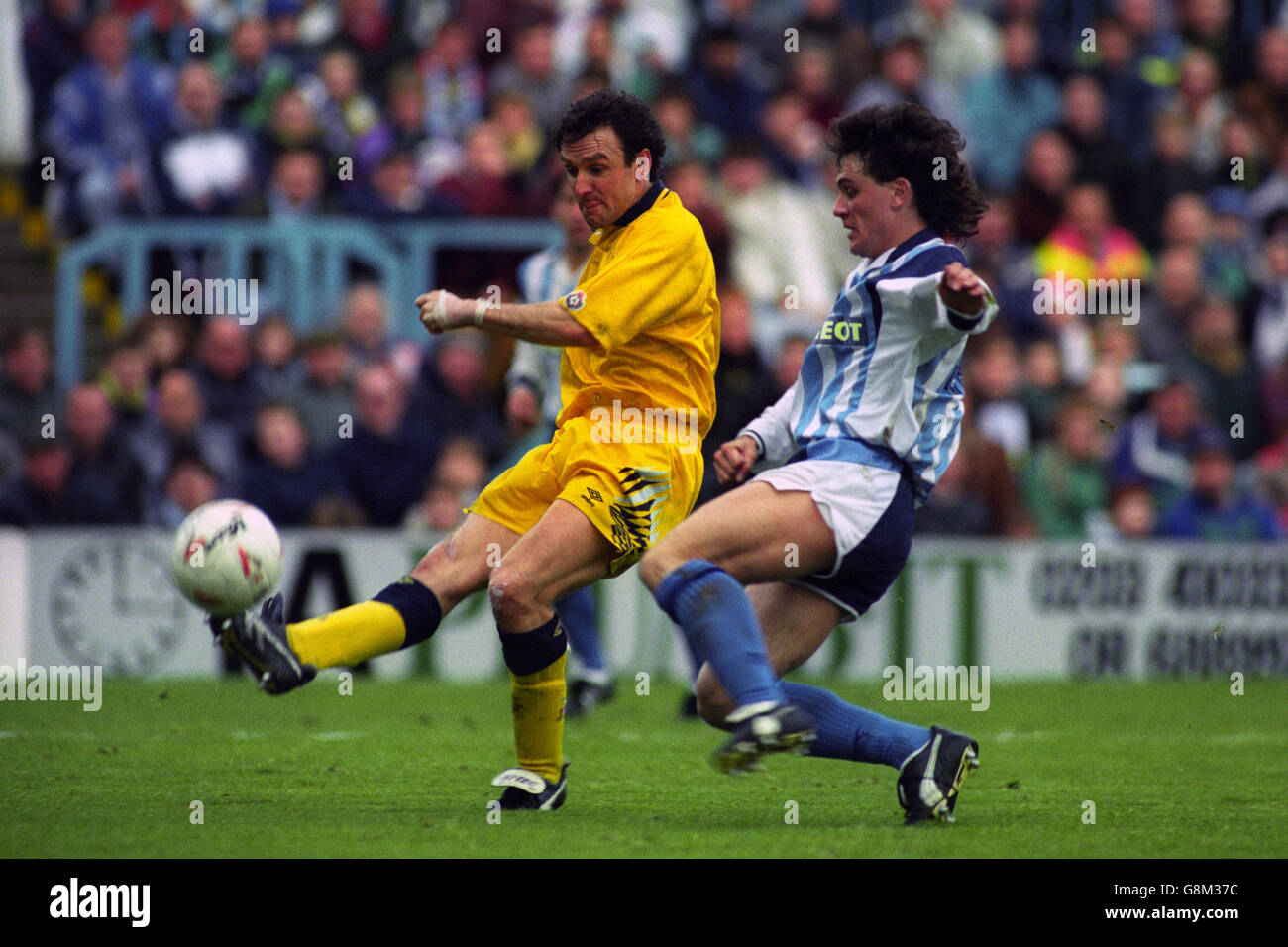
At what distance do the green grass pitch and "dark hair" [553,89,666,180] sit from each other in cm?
206

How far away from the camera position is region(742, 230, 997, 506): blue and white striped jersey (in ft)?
17.2

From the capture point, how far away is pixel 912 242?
5430 mm

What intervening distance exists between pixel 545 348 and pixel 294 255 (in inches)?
176

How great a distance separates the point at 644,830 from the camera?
542 cm

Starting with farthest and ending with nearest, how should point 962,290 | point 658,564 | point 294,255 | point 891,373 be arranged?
point 294,255 → point 891,373 → point 658,564 → point 962,290

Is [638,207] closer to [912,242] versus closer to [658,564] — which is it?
[912,242]

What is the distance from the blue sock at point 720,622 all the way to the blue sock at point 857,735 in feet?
1.57

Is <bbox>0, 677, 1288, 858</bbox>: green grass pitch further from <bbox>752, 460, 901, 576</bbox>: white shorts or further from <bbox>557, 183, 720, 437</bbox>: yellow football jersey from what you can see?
<bbox>557, 183, 720, 437</bbox>: yellow football jersey

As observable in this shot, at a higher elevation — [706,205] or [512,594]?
[706,205]

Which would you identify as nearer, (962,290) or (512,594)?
(962,290)

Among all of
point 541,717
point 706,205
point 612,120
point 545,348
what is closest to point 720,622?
point 541,717

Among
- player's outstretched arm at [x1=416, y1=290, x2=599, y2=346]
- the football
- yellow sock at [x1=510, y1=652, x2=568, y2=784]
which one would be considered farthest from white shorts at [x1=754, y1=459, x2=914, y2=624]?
the football

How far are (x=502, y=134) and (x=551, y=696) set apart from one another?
795 centimetres

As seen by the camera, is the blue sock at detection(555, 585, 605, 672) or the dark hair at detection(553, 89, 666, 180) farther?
the blue sock at detection(555, 585, 605, 672)
